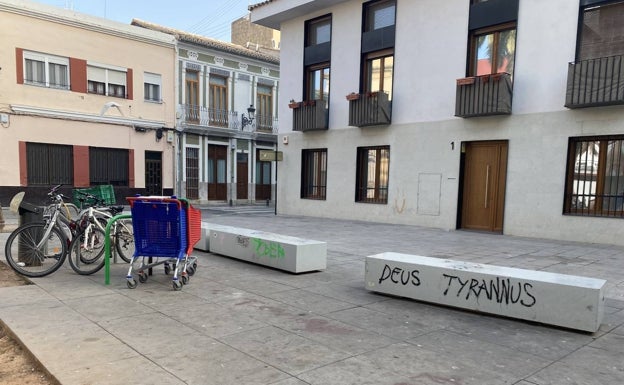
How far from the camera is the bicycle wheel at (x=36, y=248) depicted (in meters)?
5.63

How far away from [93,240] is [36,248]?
690mm

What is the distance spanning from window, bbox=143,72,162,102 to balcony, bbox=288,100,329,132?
8.13 m

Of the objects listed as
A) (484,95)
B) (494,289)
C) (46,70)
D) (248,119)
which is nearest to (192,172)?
(248,119)

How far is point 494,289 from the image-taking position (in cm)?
425

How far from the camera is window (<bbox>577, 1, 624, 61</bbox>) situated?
9.59 meters

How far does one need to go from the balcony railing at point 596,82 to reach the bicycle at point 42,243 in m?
10.4

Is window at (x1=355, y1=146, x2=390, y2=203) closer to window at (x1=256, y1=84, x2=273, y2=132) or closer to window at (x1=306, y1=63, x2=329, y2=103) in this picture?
window at (x1=306, y1=63, x2=329, y2=103)

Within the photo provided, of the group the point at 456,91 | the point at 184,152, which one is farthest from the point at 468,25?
the point at 184,152

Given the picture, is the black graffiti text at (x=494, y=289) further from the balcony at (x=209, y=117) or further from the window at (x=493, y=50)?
the balcony at (x=209, y=117)

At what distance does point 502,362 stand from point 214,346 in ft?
7.27

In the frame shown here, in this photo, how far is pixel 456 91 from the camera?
11.6m

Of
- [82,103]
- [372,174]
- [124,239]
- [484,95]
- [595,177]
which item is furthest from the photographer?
[82,103]

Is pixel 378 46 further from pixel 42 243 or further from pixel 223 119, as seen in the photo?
pixel 223 119

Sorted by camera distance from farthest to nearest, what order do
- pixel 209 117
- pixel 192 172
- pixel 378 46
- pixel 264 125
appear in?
1. pixel 264 125
2. pixel 209 117
3. pixel 192 172
4. pixel 378 46
